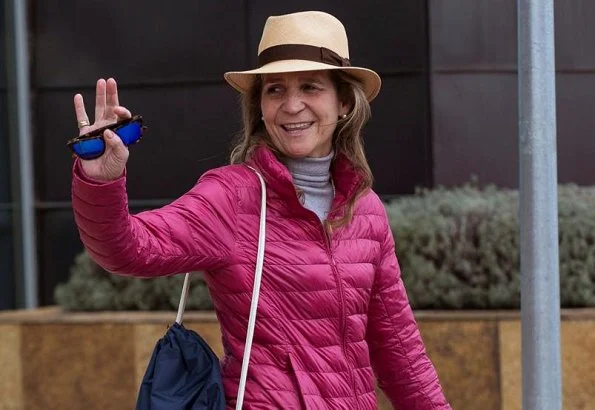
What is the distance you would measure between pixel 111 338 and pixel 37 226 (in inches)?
97.2

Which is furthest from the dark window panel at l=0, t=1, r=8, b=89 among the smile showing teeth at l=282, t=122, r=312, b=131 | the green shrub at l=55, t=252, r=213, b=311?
the smile showing teeth at l=282, t=122, r=312, b=131

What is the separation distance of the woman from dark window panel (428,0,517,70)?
5064mm

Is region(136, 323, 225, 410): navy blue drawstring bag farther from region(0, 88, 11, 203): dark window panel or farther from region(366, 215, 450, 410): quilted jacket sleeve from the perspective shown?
region(0, 88, 11, 203): dark window panel

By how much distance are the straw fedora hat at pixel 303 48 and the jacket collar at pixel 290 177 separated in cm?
22

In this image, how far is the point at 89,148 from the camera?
2936 mm

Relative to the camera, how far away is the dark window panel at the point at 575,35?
907cm

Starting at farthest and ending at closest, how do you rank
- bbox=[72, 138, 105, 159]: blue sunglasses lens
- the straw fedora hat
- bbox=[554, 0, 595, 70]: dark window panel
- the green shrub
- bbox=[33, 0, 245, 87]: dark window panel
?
bbox=[33, 0, 245, 87]: dark window panel
bbox=[554, 0, 595, 70]: dark window panel
the green shrub
the straw fedora hat
bbox=[72, 138, 105, 159]: blue sunglasses lens

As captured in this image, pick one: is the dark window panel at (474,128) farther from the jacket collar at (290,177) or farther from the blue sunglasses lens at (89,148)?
the blue sunglasses lens at (89,148)

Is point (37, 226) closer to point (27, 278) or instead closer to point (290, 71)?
point (27, 278)

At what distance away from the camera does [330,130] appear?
3.68m

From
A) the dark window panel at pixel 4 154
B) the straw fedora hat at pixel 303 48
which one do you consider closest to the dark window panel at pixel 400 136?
the dark window panel at pixel 4 154

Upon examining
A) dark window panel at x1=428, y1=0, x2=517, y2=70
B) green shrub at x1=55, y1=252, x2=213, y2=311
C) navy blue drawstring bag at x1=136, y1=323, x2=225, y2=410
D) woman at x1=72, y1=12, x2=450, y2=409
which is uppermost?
dark window panel at x1=428, y1=0, x2=517, y2=70

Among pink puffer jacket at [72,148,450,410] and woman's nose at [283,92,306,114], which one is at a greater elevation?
woman's nose at [283,92,306,114]

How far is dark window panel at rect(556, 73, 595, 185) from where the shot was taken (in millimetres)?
9109
